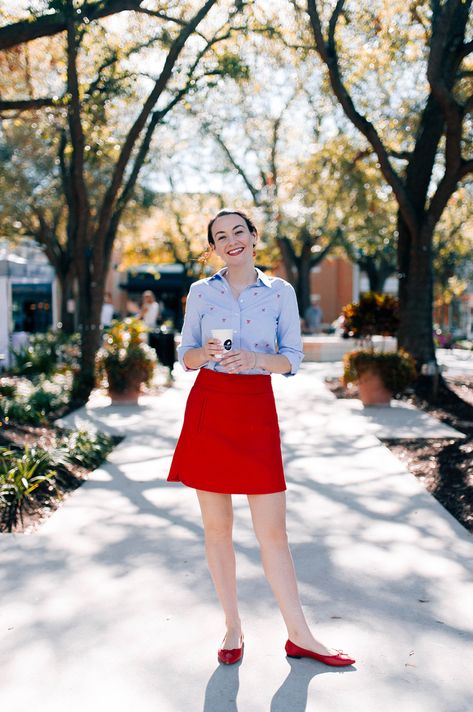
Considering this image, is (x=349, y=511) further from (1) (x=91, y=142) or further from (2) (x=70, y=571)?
(1) (x=91, y=142)

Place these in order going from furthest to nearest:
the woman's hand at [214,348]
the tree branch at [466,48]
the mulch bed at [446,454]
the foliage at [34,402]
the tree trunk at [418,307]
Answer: the tree trunk at [418,307], the tree branch at [466,48], the foliage at [34,402], the mulch bed at [446,454], the woman's hand at [214,348]

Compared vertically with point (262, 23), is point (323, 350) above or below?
below

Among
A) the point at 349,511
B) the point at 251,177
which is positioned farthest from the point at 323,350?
the point at 349,511

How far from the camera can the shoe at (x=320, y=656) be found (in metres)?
3.32

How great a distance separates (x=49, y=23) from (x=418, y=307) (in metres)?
7.51

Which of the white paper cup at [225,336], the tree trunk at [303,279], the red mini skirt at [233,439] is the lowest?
the red mini skirt at [233,439]

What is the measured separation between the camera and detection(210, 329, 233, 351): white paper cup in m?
3.11

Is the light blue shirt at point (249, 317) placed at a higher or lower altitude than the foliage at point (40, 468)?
higher

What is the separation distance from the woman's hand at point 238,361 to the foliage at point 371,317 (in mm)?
9379

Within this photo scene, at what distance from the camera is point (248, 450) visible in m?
3.34

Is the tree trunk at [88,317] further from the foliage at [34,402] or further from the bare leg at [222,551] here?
the bare leg at [222,551]

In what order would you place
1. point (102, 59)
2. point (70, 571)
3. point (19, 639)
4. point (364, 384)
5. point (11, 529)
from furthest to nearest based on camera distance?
point (102, 59) < point (364, 384) < point (11, 529) < point (70, 571) < point (19, 639)

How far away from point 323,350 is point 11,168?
1025 centimetres

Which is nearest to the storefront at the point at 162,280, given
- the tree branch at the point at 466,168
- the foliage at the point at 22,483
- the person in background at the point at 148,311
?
the person in background at the point at 148,311
